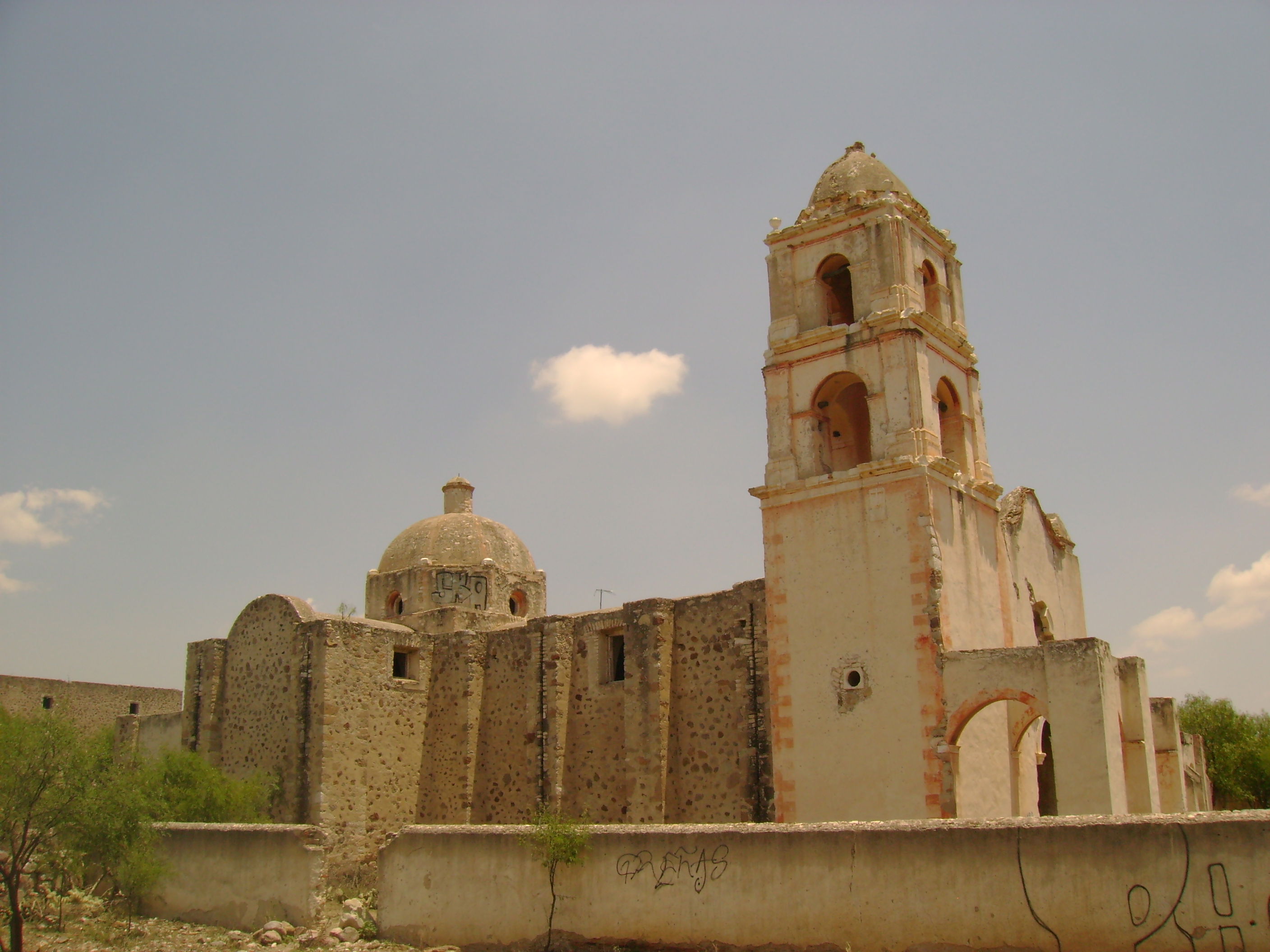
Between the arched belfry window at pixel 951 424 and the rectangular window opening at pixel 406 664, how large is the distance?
36.0 ft

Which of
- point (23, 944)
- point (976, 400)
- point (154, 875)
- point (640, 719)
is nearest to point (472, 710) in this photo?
point (640, 719)

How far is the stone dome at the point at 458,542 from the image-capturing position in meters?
24.6

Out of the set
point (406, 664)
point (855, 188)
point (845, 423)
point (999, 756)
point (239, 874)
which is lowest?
point (239, 874)

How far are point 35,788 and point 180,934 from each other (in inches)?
99.1

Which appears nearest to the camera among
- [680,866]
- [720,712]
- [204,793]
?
[680,866]

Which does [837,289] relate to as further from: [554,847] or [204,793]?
[204,793]

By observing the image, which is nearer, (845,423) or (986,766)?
(986,766)

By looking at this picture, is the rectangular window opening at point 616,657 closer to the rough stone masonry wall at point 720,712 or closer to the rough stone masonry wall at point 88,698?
the rough stone masonry wall at point 720,712

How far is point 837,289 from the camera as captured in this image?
62.7ft

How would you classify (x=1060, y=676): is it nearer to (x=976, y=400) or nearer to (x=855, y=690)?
(x=855, y=690)

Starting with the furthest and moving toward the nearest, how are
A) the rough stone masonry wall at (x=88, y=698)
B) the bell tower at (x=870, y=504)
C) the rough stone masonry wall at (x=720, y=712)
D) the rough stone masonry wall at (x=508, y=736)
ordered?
the rough stone masonry wall at (x=88, y=698)
the rough stone masonry wall at (x=508, y=736)
the rough stone masonry wall at (x=720, y=712)
the bell tower at (x=870, y=504)

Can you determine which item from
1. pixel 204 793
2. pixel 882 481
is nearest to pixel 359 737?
pixel 204 793

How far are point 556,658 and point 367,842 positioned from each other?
481 centimetres

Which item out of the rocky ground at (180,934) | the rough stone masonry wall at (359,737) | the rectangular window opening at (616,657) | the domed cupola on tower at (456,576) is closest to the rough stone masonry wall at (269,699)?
the rough stone masonry wall at (359,737)
